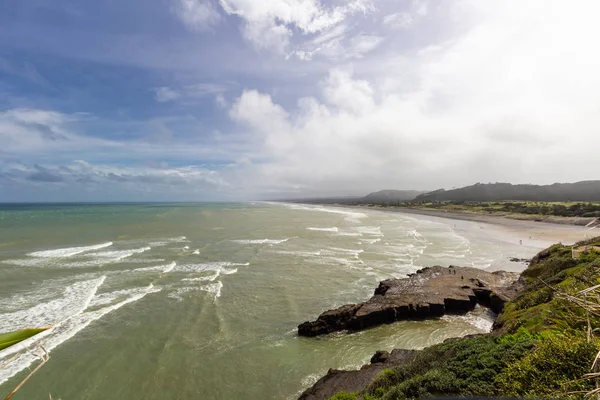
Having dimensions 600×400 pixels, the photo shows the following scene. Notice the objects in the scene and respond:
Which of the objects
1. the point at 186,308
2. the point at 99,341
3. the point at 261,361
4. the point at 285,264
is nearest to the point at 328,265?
the point at 285,264

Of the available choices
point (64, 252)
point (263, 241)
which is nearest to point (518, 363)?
point (263, 241)

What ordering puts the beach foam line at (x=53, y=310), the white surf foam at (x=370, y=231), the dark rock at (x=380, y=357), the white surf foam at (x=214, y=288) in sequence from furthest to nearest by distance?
the white surf foam at (x=370, y=231), the white surf foam at (x=214, y=288), the beach foam line at (x=53, y=310), the dark rock at (x=380, y=357)

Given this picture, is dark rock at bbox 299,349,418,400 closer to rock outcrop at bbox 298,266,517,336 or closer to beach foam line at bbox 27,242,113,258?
rock outcrop at bbox 298,266,517,336

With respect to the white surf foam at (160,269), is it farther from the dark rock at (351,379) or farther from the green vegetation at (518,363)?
the green vegetation at (518,363)

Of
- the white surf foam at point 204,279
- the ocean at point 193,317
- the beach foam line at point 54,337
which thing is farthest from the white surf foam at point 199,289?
the beach foam line at point 54,337

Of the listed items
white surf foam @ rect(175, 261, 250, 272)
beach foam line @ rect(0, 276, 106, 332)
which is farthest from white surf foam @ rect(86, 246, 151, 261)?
beach foam line @ rect(0, 276, 106, 332)

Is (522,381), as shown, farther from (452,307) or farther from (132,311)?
(132,311)
